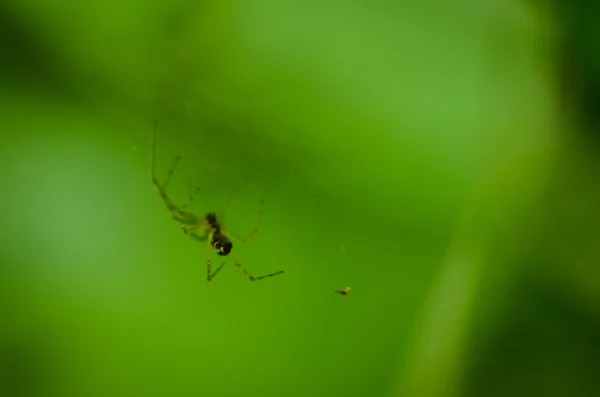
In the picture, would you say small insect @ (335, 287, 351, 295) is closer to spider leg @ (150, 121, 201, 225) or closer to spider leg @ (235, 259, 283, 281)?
spider leg @ (235, 259, 283, 281)

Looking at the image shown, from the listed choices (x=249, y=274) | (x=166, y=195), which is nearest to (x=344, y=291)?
(x=249, y=274)

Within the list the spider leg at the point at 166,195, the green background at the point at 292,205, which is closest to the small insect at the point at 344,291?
the green background at the point at 292,205

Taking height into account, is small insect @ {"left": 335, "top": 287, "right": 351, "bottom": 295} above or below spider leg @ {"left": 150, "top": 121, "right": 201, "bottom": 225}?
below

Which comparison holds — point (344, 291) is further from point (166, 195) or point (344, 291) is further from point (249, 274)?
point (166, 195)

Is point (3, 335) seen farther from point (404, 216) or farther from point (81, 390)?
point (404, 216)

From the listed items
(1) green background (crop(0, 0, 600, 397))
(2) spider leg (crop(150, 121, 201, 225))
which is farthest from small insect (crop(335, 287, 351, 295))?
(2) spider leg (crop(150, 121, 201, 225))

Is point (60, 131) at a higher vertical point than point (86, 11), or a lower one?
lower

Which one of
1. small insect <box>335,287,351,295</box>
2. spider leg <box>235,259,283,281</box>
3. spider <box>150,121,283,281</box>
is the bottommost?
small insect <box>335,287,351,295</box>

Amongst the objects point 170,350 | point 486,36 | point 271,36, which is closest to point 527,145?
point 486,36
